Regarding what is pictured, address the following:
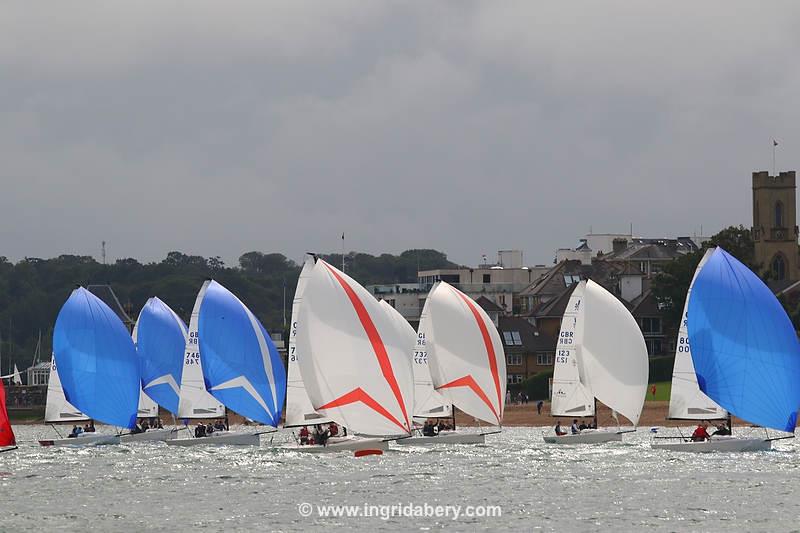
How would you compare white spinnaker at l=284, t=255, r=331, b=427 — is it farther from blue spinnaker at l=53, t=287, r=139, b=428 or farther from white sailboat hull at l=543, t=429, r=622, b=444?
blue spinnaker at l=53, t=287, r=139, b=428

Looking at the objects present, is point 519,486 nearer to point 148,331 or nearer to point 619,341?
point 619,341

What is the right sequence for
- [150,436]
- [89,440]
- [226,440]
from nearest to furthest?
[226,440] < [89,440] < [150,436]

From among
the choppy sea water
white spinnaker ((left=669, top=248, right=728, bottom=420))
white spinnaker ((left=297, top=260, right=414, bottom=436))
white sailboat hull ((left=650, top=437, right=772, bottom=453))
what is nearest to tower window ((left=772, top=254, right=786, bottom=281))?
the choppy sea water

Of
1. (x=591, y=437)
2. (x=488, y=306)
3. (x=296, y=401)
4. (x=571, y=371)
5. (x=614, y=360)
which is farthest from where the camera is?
(x=488, y=306)

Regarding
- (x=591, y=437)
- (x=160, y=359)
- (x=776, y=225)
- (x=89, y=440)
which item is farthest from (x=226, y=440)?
(x=776, y=225)

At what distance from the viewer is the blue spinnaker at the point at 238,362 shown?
222ft

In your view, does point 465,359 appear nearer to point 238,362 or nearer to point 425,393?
point 425,393

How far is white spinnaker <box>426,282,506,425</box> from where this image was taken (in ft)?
223

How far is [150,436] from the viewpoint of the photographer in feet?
246

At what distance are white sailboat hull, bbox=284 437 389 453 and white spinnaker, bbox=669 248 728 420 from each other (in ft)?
32.3

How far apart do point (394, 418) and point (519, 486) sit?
6822 millimetres

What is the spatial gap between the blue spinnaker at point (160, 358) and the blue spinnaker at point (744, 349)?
1063 inches

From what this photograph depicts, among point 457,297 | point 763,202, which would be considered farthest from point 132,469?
point 763,202

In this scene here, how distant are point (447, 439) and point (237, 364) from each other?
28.2 ft
